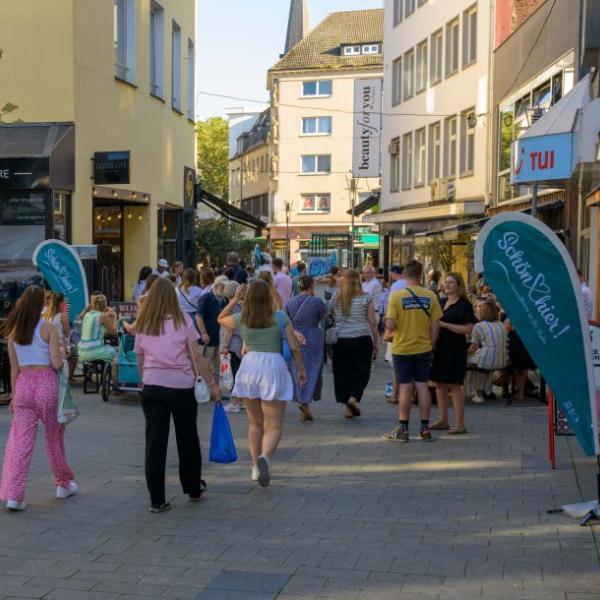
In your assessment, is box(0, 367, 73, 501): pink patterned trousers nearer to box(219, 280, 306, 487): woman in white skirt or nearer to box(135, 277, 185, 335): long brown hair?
box(135, 277, 185, 335): long brown hair

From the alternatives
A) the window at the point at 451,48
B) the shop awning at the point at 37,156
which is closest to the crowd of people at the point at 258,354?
the shop awning at the point at 37,156

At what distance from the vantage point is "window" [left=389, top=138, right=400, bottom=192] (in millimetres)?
37188

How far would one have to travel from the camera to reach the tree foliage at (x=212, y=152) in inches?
3012

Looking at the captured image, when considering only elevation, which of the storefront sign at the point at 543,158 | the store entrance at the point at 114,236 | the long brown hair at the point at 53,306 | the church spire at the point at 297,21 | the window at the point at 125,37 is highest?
the church spire at the point at 297,21

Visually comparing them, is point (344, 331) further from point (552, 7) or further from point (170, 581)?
point (552, 7)

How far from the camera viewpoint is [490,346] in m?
12.3

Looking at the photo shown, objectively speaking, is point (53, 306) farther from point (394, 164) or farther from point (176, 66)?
point (394, 164)

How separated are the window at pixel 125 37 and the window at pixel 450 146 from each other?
12.5 m

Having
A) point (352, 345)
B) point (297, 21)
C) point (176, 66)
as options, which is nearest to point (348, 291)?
point (352, 345)

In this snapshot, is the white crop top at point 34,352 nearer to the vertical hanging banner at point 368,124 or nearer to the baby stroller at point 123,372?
the baby stroller at point 123,372

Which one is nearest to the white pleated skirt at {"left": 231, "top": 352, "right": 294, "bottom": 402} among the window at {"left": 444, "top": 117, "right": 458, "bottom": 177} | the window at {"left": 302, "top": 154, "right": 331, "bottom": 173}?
the window at {"left": 444, "top": 117, "right": 458, "bottom": 177}

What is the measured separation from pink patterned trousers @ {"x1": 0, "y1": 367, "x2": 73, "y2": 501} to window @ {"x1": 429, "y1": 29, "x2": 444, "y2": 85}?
2637 cm

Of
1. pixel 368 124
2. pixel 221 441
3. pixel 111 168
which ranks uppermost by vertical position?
pixel 368 124

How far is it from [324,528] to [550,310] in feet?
7.03
